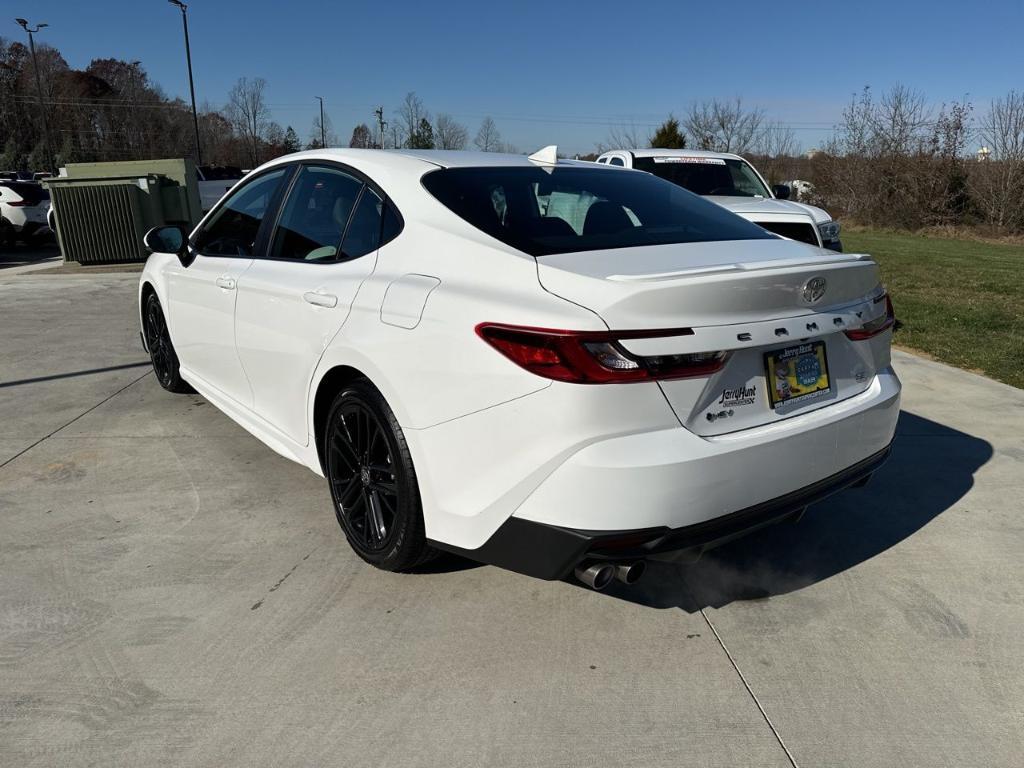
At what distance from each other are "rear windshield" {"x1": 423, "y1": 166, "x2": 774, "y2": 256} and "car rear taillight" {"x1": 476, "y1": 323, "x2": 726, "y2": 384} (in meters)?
0.43

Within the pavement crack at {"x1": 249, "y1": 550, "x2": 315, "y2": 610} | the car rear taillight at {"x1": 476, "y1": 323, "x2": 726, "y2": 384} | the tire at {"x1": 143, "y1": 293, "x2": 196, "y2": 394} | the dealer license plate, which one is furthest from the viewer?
the tire at {"x1": 143, "y1": 293, "x2": 196, "y2": 394}

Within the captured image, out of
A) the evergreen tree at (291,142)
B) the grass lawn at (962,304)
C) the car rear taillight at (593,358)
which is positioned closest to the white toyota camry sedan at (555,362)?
the car rear taillight at (593,358)

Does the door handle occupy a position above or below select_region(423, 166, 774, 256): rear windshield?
below

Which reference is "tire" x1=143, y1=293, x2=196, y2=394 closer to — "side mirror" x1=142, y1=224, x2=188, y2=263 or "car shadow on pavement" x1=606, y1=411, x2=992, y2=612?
"side mirror" x1=142, y1=224, x2=188, y2=263

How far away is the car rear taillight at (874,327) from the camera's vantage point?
2.77m

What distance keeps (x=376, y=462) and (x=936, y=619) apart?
2102 millimetres

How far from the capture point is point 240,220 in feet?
13.6

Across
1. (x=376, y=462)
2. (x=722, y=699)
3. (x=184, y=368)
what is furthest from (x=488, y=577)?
(x=184, y=368)

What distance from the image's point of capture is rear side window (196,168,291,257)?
3.92m

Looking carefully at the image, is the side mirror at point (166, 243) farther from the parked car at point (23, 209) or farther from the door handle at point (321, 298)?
the parked car at point (23, 209)

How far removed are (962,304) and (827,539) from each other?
25.6 feet

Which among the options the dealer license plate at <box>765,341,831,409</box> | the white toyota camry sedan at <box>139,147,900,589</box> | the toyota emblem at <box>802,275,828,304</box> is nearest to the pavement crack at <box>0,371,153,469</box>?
the white toyota camry sedan at <box>139,147,900,589</box>

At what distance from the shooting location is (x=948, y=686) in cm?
245

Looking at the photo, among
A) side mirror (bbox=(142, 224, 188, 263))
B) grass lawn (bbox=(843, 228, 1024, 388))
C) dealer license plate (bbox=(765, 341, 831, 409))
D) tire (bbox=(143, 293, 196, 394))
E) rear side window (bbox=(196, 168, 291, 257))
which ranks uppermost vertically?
rear side window (bbox=(196, 168, 291, 257))
